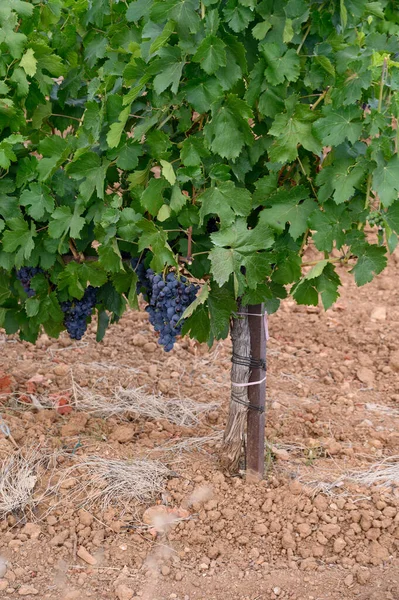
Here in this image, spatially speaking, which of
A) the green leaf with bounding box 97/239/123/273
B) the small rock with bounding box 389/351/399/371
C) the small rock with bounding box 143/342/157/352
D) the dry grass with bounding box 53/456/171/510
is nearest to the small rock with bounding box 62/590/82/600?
the dry grass with bounding box 53/456/171/510

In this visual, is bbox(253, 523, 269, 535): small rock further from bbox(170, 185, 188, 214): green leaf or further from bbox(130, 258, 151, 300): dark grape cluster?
bbox(170, 185, 188, 214): green leaf

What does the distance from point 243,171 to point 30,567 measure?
1.66 metres

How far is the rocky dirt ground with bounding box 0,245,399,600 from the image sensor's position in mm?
3064

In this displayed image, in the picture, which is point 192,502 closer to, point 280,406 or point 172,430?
point 172,430

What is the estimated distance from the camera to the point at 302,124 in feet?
8.43

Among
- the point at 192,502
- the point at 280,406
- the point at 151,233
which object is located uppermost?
the point at 151,233

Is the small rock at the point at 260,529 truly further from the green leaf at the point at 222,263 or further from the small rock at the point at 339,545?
the green leaf at the point at 222,263

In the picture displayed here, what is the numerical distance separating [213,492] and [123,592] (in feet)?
2.01

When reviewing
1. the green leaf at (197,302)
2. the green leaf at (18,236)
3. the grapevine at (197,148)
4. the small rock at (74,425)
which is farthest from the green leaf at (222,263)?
the small rock at (74,425)

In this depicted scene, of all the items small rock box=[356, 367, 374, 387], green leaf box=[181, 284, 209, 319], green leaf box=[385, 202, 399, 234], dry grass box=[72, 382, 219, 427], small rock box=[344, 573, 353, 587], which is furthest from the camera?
small rock box=[356, 367, 374, 387]

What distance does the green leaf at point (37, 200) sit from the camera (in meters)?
2.98

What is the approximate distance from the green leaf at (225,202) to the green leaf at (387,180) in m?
0.40

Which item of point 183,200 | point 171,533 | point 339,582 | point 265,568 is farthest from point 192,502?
point 183,200

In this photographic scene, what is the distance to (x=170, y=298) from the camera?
2871 mm
